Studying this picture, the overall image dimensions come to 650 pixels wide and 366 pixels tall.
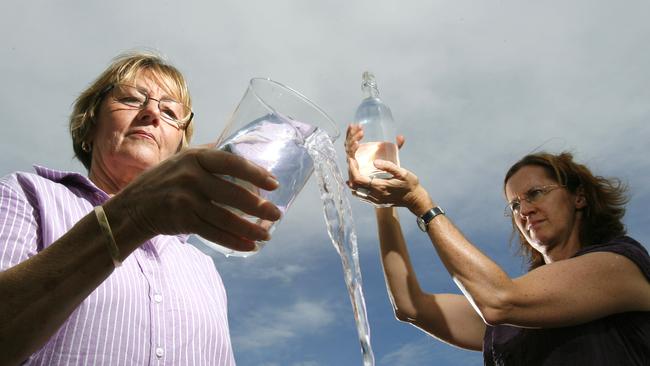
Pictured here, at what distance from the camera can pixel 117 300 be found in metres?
1.54

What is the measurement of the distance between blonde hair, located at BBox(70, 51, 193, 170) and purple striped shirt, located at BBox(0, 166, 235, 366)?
57 cm

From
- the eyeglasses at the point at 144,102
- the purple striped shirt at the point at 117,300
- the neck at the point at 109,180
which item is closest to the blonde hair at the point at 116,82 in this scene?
the eyeglasses at the point at 144,102

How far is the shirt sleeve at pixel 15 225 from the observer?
140 cm

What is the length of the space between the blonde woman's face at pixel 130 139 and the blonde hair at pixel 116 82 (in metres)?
0.10

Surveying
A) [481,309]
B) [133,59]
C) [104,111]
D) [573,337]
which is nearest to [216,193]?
[104,111]

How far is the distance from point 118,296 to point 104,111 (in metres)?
1.03

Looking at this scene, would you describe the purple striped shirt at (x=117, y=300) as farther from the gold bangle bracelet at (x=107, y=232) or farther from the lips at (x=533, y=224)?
the lips at (x=533, y=224)

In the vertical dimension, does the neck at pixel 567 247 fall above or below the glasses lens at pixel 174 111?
above

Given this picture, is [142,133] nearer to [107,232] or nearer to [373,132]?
[107,232]

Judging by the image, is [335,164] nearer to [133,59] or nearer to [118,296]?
[118,296]

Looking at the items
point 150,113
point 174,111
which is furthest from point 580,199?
point 150,113

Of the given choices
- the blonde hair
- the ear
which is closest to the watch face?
the ear

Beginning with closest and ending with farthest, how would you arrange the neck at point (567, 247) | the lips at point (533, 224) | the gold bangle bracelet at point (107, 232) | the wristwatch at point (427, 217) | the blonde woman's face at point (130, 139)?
the gold bangle bracelet at point (107, 232) → the blonde woman's face at point (130, 139) → the wristwatch at point (427, 217) → the neck at point (567, 247) → the lips at point (533, 224)

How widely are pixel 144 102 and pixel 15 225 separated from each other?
2.84 feet
